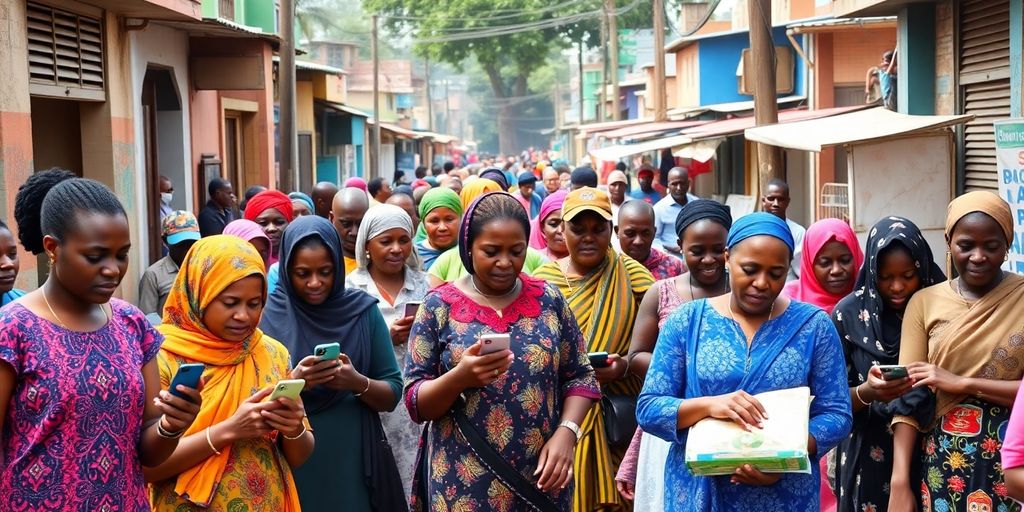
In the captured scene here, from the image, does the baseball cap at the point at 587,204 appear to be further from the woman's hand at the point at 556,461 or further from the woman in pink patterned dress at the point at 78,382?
the woman in pink patterned dress at the point at 78,382

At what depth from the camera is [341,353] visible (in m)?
4.66

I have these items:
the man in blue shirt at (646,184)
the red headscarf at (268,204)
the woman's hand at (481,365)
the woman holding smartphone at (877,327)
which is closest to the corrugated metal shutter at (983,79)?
the man in blue shirt at (646,184)

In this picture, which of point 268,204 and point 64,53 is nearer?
point 268,204

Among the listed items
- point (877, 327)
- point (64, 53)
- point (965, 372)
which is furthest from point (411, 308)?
point (64, 53)

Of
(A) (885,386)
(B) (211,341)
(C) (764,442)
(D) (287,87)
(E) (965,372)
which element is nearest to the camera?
(C) (764,442)

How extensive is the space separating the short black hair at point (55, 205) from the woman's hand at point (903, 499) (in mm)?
3014

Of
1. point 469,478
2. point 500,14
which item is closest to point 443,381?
point 469,478

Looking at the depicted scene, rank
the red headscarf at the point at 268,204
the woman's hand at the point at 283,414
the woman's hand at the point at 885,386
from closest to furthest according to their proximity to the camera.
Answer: the woman's hand at the point at 283,414
the woman's hand at the point at 885,386
the red headscarf at the point at 268,204

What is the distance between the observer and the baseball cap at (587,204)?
5734mm

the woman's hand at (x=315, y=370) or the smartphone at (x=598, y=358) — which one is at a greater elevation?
the woman's hand at (x=315, y=370)

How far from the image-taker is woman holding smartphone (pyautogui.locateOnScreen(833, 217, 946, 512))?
4.93 m

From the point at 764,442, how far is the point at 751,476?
134 mm

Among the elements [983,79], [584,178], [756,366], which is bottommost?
[756,366]

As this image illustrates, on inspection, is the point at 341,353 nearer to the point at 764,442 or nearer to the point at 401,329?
the point at 401,329
